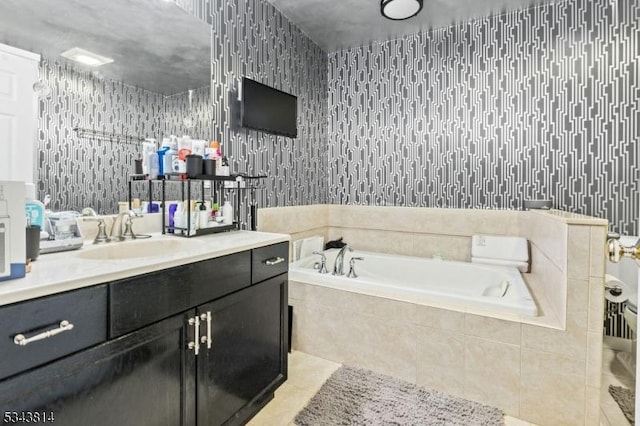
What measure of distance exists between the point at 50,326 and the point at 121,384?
1.02 ft

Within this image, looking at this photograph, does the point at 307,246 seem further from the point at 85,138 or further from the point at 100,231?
the point at 85,138

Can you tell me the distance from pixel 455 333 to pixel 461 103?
6.43 ft

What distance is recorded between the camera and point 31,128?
131cm

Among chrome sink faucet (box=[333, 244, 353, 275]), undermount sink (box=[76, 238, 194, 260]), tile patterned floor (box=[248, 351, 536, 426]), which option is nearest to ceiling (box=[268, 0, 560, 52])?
chrome sink faucet (box=[333, 244, 353, 275])

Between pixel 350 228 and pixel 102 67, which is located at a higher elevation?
pixel 102 67

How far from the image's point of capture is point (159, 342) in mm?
1124

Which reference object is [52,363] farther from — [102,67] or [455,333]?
[455,333]

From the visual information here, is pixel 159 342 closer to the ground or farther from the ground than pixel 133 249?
closer to the ground

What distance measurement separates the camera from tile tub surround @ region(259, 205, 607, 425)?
151 cm

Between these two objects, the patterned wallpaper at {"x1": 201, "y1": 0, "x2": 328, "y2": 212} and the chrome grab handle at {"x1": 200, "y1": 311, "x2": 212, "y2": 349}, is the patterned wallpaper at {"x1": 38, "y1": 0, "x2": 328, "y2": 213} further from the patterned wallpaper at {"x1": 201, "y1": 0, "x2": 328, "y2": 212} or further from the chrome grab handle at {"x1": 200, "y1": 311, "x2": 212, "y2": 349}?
the chrome grab handle at {"x1": 200, "y1": 311, "x2": 212, "y2": 349}

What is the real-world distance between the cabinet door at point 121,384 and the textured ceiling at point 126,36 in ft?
4.02

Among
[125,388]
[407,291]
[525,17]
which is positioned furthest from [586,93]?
[125,388]

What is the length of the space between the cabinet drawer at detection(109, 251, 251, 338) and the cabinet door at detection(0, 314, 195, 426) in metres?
0.04

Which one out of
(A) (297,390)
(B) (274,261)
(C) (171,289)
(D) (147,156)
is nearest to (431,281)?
(A) (297,390)
